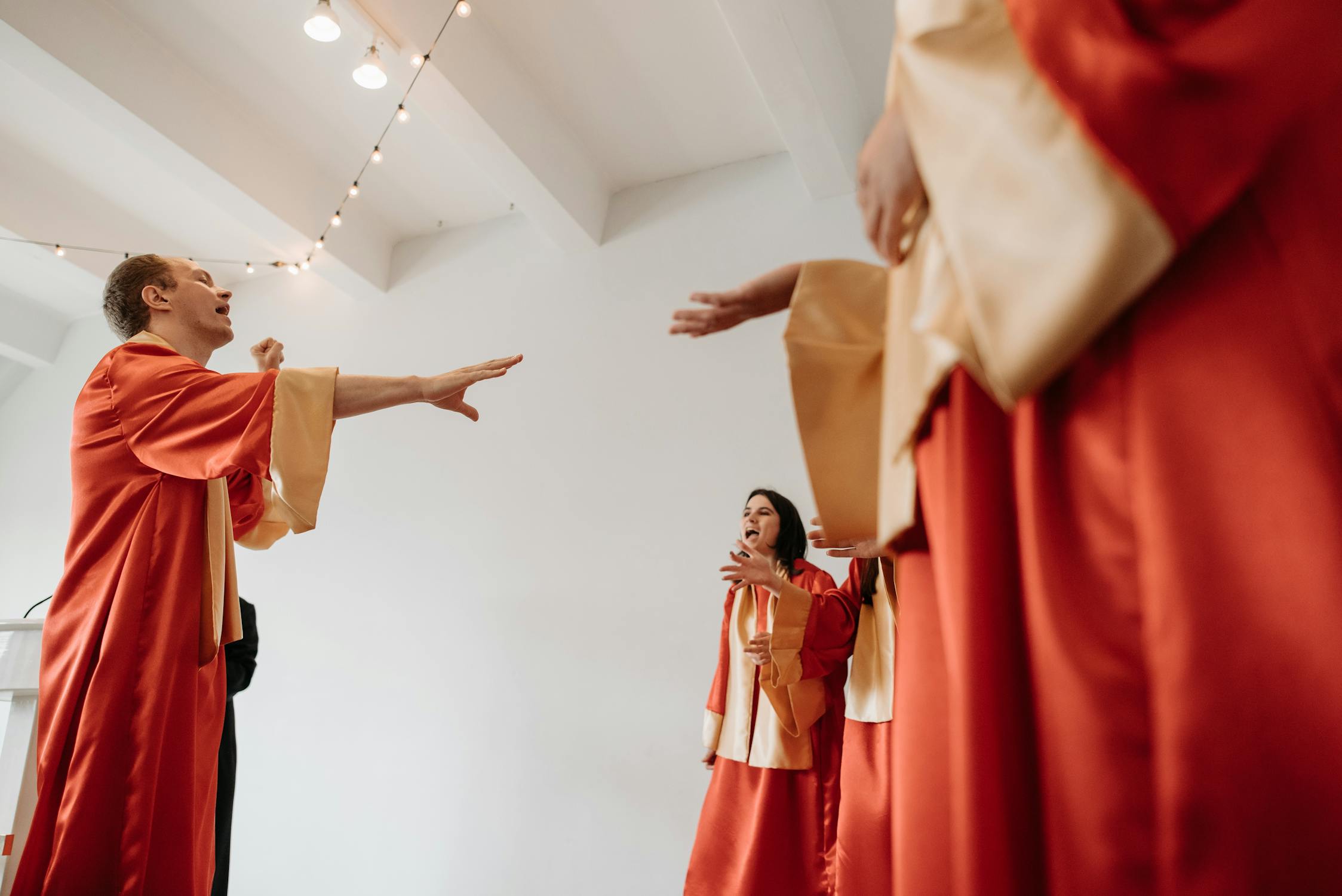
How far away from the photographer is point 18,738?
178cm

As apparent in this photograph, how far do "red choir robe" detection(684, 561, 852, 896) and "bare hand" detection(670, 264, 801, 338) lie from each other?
60.4 inches

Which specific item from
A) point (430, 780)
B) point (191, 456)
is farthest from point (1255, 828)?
point (430, 780)

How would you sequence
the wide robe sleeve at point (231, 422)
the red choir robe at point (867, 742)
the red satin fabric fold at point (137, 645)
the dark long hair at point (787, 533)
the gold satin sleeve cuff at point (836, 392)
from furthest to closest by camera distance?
1. the dark long hair at point (787, 533)
2. the red choir robe at point (867, 742)
3. the wide robe sleeve at point (231, 422)
4. the red satin fabric fold at point (137, 645)
5. the gold satin sleeve cuff at point (836, 392)

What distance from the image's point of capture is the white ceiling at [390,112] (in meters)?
3.19

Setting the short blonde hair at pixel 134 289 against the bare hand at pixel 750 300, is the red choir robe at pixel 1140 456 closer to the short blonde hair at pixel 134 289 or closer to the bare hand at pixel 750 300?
the bare hand at pixel 750 300

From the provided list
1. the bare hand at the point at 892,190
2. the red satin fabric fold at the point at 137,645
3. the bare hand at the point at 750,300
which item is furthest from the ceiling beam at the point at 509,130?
the bare hand at the point at 892,190

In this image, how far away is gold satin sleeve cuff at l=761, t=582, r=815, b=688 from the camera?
2242 mm

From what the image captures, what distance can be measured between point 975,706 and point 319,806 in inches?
155

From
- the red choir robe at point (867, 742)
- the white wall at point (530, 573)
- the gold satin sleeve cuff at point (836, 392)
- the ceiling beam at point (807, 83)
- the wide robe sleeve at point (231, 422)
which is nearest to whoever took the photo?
the gold satin sleeve cuff at point (836, 392)

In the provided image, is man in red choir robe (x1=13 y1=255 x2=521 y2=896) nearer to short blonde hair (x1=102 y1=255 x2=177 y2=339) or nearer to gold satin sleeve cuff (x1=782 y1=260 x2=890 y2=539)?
short blonde hair (x1=102 y1=255 x2=177 y2=339)

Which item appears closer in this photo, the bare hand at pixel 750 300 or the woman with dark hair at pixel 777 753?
the bare hand at pixel 750 300

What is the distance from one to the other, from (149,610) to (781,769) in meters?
1.59

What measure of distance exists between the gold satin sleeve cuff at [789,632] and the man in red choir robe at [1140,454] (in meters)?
1.69

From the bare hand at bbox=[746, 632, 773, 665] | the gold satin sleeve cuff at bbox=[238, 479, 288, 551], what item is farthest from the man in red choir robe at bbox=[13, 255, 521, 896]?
the bare hand at bbox=[746, 632, 773, 665]
